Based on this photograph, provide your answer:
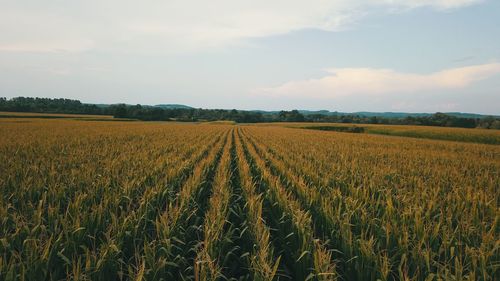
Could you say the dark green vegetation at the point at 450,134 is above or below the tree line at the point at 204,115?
below

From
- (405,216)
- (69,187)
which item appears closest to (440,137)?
(405,216)

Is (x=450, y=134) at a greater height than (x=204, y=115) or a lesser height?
lesser

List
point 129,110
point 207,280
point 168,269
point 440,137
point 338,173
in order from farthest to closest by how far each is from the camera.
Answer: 1. point 129,110
2. point 440,137
3. point 338,173
4. point 168,269
5. point 207,280

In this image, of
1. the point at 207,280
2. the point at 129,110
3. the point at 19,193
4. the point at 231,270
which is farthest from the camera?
the point at 129,110

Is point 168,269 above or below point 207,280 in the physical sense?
below

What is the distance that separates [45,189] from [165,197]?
244cm

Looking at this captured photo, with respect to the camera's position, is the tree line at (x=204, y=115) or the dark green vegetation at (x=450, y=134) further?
the tree line at (x=204, y=115)

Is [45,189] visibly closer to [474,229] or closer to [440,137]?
[474,229]

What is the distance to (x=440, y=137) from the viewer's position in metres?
41.3

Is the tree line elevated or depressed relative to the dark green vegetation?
elevated

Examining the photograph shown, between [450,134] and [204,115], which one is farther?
[204,115]

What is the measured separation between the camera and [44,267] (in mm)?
2883

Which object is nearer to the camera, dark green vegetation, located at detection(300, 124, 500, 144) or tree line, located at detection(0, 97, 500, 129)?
dark green vegetation, located at detection(300, 124, 500, 144)

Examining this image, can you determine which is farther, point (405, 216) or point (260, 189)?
point (260, 189)
